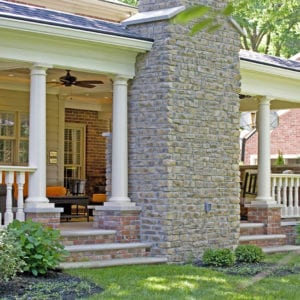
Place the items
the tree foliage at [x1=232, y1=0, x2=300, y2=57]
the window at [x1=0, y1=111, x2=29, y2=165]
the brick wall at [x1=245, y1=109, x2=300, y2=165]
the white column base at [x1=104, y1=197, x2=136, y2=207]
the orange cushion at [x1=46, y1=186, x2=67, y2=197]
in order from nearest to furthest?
the white column base at [x1=104, y1=197, x2=136, y2=207], the orange cushion at [x1=46, y1=186, x2=67, y2=197], the window at [x1=0, y1=111, x2=29, y2=165], the brick wall at [x1=245, y1=109, x2=300, y2=165], the tree foliage at [x1=232, y1=0, x2=300, y2=57]

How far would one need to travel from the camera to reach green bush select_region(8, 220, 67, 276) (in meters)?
7.84

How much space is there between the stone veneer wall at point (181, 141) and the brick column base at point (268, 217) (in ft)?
5.03

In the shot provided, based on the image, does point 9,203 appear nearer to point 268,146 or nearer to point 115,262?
point 115,262

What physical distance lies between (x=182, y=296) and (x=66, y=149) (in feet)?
31.4

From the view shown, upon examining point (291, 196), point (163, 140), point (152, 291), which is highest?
point (163, 140)

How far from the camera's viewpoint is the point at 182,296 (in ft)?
22.6

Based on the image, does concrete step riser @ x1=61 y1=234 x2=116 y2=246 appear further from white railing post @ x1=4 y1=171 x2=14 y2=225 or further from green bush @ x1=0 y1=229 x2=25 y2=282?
green bush @ x1=0 y1=229 x2=25 y2=282

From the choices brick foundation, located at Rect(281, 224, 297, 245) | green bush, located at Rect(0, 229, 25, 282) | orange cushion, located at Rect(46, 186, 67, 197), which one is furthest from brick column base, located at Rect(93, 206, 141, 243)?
brick foundation, located at Rect(281, 224, 297, 245)

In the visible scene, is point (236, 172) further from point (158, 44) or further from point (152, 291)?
point (152, 291)

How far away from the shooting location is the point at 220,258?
961 centimetres

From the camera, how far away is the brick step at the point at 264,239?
11654 millimetres

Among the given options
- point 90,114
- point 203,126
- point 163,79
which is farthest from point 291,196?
point 90,114

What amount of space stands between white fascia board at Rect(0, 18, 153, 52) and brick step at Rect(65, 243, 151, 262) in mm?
3026

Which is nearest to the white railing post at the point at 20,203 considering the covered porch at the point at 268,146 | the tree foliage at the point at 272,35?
the covered porch at the point at 268,146
